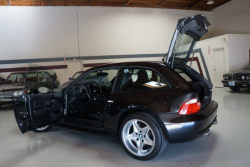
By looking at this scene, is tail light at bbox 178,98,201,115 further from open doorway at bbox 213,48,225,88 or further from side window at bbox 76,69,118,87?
open doorway at bbox 213,48,225,88

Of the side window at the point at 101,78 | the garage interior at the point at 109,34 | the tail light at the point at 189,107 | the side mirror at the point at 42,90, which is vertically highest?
the garage interior at the point at 109,34

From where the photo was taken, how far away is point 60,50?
33.8ft

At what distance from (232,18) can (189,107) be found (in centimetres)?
1134

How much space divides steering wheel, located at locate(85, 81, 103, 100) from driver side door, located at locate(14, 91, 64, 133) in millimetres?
422

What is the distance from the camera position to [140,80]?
244 centimetres

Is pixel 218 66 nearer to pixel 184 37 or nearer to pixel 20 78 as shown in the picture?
pixel 184 37

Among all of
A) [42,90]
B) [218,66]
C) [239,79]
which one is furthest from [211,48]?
[42,90]

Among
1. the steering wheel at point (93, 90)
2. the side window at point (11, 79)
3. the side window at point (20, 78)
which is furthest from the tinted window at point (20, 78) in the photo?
the steering wheel at point (93, 90)

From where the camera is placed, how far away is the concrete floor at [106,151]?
2.25 meters

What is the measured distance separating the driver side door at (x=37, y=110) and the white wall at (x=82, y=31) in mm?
7822

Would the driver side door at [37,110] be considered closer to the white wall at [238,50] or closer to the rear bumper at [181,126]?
the rear bumper at [181,126]

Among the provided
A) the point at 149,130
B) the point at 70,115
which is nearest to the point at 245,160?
the point at 149,130

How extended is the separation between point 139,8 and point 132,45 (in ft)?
7.39

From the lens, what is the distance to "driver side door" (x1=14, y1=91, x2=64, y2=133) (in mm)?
2715
